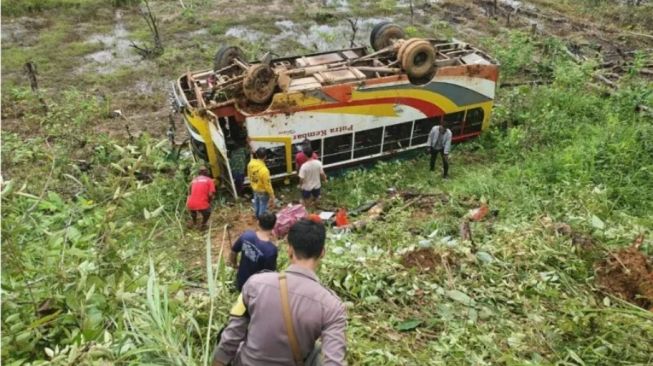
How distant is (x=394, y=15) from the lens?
2256 centimetres

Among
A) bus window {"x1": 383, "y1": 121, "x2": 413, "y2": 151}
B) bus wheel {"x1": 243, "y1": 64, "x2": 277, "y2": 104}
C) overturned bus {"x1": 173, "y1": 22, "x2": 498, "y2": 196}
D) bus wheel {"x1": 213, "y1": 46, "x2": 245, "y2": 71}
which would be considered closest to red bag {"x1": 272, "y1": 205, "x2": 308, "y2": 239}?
overturned bus {"x1": 173, "y1": 22, "x2": 498, "y2": 196}

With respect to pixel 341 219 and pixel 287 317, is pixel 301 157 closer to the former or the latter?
pixel 341 219

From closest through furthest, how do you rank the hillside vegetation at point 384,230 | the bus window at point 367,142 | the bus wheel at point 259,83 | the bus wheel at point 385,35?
1. the hillside vegetation at point 384,230
2. the bus wheel at point 259,83
3. the bus window at point 367,142
4. the bus wheel at point 385,35

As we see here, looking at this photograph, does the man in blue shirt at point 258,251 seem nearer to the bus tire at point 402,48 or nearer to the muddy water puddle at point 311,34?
the bus tire at point 402,48

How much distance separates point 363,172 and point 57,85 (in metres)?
10.0

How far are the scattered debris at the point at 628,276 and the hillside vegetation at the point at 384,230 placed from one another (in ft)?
0.12

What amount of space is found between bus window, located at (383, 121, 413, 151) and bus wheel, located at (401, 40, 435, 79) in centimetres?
105

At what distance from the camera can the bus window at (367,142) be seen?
1084 centimetres

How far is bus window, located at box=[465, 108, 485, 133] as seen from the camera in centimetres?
1198

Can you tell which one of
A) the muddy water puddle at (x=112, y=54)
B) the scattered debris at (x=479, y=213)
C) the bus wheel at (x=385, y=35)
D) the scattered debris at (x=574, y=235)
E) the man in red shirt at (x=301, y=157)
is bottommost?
the muddy water puddle at (x=112, y=54)

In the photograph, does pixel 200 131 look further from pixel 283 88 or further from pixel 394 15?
pixel 394 15

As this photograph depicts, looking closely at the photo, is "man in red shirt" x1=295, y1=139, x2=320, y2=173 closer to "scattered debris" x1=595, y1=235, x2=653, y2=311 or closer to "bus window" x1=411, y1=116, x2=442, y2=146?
"bus window" x1=411, y1=116, x2=442, y2=146

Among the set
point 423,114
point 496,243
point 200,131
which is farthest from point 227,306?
point 423,114

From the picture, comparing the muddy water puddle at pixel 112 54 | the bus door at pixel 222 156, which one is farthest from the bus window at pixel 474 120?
the muddy water puddle at pixel 112 54
